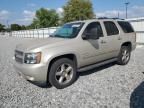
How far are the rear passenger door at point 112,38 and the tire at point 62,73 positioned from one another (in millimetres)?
1630

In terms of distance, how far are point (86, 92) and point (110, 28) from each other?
9.13 ft

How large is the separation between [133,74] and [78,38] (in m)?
2.28

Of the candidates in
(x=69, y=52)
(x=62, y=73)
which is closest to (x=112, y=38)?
(x=69, y=52)

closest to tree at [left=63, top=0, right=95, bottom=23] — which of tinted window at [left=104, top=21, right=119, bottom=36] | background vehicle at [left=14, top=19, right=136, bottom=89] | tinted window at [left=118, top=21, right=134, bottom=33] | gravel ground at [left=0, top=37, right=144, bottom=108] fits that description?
tinted window at [left=118, top=21, right=134, bottom=33]

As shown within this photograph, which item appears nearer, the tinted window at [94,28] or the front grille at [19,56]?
the front grille at [19,56]

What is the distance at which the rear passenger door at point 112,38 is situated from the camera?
6.50 meters

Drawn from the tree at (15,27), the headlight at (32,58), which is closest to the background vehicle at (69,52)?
the headlight at (32,58)

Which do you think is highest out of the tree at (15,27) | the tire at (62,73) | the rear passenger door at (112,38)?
the tree at (15,27)

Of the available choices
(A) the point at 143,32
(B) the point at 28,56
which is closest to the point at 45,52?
(B) the point at 28,56

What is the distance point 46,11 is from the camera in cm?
7381

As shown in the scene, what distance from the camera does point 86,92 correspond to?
5.01m

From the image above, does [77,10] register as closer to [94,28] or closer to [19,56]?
[94,28]

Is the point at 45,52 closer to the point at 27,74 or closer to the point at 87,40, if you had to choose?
the point at 27,74

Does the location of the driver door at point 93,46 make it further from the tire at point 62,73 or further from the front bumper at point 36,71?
the front bumper at point 36,71
